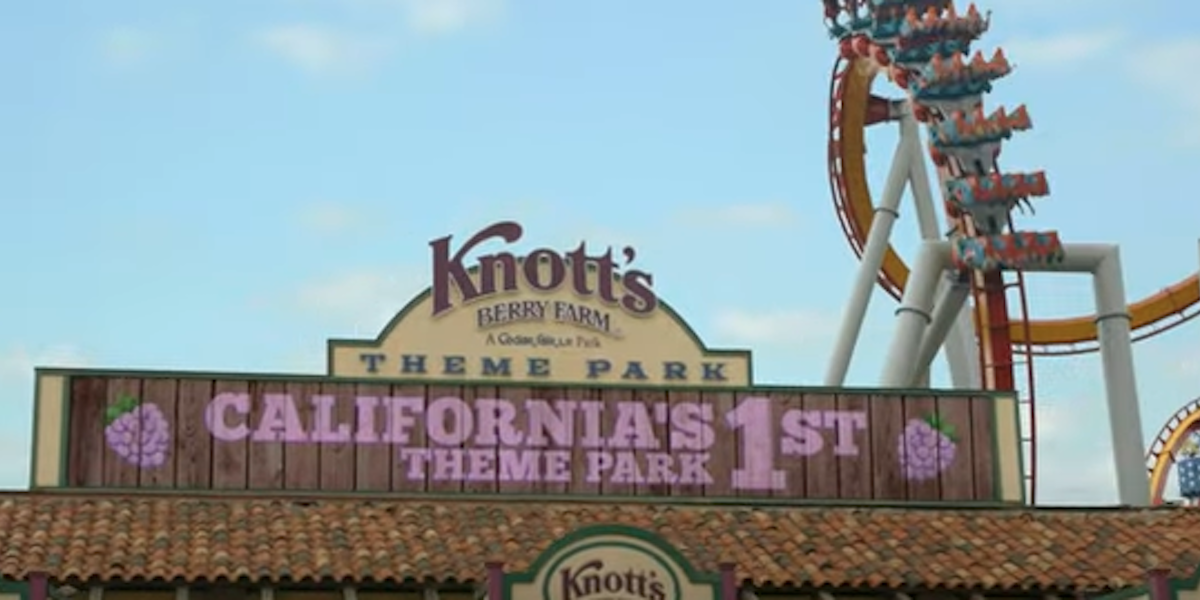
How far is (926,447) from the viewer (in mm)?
29250

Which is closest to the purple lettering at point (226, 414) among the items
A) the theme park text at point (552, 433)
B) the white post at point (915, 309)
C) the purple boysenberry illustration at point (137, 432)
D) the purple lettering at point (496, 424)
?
the theme park text at point (552, 433)

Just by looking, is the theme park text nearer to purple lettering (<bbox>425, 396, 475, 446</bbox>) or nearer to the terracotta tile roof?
purple lettering (<bbox>425, 396, 475, 446</bbox>)

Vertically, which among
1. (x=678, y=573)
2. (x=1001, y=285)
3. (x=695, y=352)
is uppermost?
(x=1001, y=285)

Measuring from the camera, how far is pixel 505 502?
90.3 feet

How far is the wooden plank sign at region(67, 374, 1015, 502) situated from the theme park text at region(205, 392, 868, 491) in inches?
0.8

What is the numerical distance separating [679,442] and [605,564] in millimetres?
7564

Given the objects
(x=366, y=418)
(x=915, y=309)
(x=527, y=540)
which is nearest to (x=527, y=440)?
(x=366, y=418)

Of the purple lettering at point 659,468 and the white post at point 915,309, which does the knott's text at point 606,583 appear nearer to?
the purple lettering at point 659,468

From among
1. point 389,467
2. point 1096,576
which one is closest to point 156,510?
point 389,467

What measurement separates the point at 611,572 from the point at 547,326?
10.0 meters

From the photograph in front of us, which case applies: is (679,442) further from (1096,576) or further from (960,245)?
(960,245)

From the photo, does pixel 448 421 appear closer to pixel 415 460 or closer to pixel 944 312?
pixel 415 460

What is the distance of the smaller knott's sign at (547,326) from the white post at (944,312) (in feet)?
30.7

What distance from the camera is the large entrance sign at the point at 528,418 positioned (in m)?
27.4
